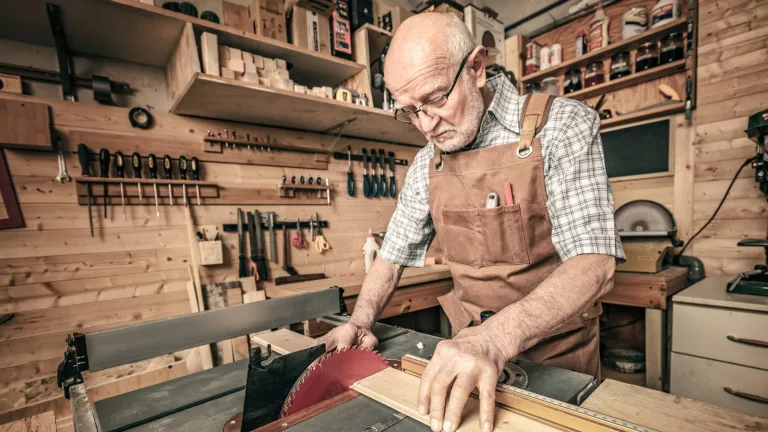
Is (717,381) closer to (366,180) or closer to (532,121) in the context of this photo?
(532,121)

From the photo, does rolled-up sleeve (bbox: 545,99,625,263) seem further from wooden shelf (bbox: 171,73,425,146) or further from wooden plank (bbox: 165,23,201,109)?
wooden plank (bbox: 165,23,201,109)

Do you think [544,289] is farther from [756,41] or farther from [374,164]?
[756,41]

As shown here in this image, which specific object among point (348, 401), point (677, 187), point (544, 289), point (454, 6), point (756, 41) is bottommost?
point (348, 401)

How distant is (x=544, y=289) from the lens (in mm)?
804

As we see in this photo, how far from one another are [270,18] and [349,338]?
1822mm

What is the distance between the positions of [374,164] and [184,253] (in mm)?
1538

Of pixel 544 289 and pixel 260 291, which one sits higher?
pixel 544 289

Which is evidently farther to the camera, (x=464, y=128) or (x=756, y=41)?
(x=756, y=41)

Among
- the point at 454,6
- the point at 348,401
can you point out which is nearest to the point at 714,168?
the point at 454,6

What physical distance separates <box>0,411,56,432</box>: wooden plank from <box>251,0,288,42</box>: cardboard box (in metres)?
1.83

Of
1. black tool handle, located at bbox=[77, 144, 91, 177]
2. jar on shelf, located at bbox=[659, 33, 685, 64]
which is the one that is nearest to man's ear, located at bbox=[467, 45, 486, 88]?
black tool handle, located at bbox=[77, 144, 91, 177]

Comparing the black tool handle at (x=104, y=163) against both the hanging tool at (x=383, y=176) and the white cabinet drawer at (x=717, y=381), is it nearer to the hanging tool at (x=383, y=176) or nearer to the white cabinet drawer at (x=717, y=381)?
the hanging tool at (x=383, y=176)

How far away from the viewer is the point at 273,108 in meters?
2.05

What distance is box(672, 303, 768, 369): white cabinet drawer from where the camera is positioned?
5.45ft
